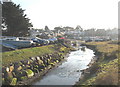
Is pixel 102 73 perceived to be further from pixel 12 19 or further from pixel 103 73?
pixel 12 19

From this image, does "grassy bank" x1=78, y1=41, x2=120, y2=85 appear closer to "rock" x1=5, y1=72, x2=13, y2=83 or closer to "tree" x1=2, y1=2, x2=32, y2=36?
"rock" x1=5, y1=72, x2=13, y2=83

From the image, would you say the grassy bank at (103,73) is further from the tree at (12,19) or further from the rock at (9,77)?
the tree at (12,19)

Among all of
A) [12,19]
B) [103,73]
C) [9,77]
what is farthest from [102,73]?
[12,19]

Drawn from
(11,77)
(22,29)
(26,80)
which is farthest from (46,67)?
(22,29)

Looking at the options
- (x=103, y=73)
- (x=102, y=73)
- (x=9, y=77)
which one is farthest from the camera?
(x=9, y=77)

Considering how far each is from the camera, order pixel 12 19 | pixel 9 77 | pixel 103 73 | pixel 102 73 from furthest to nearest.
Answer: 1. pixel 12 19
2. pixel 9 77
3. pixel 102 73
4. pixel 103 73

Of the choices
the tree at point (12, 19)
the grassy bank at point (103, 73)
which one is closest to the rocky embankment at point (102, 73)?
the grassy bank at point (103, 73)

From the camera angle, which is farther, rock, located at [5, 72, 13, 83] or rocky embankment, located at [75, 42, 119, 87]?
rock, located at [5, 72, 13, 83]

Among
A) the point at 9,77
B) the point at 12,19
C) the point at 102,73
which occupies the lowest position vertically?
the point at 9,77

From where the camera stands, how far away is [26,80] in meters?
21.0

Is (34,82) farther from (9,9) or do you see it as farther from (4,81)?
(9,9)

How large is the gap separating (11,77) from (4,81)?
105cm

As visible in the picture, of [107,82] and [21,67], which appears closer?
[107,82]

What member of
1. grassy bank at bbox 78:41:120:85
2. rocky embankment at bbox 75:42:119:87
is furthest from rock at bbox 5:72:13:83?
grassy bank at bbox 78:41:120:85
